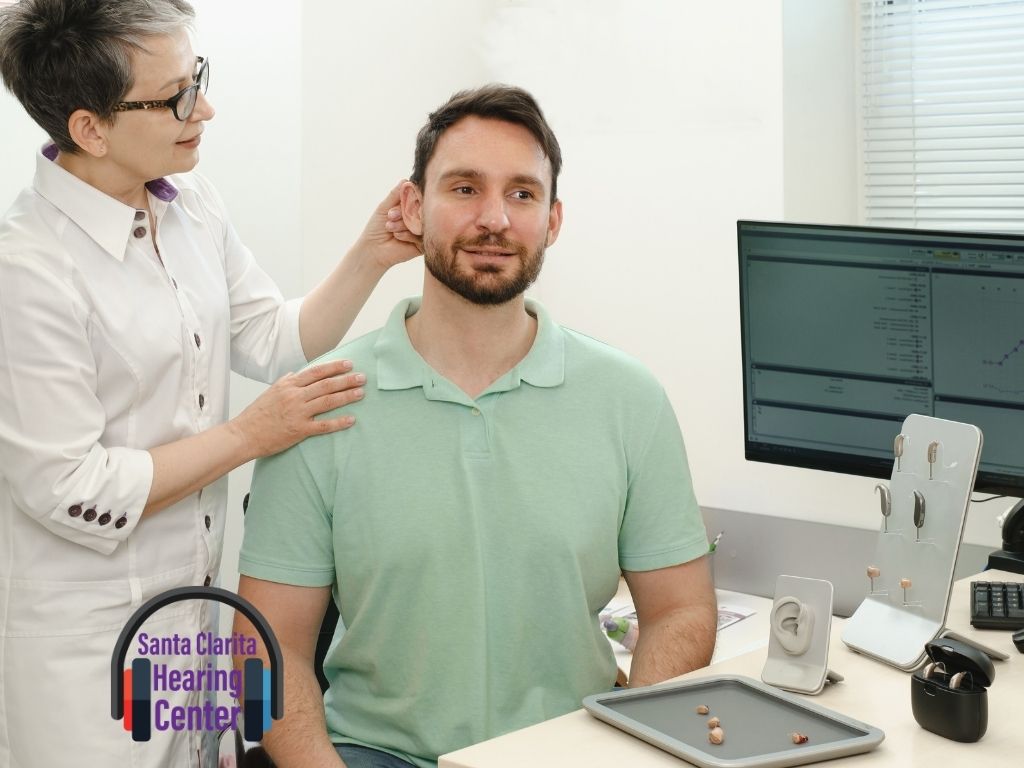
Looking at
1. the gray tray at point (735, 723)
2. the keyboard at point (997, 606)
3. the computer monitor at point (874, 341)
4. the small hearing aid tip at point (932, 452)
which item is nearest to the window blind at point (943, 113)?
the computer monitor at point (874, 341)

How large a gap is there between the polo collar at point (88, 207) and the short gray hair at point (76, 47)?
0.08 meters

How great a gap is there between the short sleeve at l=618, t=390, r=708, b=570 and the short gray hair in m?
0.86

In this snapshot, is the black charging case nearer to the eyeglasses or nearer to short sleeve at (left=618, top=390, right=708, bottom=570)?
short sleeve at (left=618, top=390, right=708, bottom=570)

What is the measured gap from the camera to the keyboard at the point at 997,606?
5.90 feet

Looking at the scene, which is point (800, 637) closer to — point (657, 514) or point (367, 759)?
point (657, 514)

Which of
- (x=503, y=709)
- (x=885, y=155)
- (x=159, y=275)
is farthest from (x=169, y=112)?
(x=885, y=155)

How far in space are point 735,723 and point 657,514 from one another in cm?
43

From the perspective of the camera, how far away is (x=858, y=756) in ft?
4.43

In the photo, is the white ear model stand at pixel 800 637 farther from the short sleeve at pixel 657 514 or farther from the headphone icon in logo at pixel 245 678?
the headphone icon in logo at pixel 245 678

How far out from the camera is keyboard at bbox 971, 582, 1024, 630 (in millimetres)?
1797

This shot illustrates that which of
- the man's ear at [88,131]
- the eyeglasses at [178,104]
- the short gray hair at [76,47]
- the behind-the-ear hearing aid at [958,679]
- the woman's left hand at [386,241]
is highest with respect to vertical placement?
the short gray hair at [76,47]

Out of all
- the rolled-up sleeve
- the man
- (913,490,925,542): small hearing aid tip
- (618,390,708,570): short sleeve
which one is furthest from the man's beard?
(913,490,925,542): small hearing aid tip

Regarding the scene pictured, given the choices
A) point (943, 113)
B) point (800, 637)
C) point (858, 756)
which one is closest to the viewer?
point (858, 756)

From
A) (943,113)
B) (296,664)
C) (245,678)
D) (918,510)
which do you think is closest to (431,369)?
(296,664)
